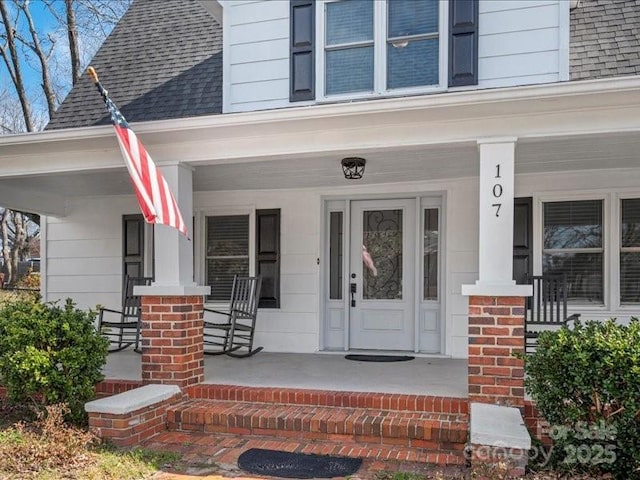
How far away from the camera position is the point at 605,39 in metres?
5.24

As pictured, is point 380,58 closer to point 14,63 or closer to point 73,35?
point 73,35

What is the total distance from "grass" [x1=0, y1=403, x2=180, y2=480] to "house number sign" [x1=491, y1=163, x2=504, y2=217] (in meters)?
2.80

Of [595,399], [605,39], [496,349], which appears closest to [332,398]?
[496,349]

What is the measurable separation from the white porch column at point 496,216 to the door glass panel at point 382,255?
2.30 m

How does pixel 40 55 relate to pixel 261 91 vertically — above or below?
above

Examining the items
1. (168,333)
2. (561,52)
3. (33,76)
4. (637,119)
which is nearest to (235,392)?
(168,333)

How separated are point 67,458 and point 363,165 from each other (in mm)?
3225

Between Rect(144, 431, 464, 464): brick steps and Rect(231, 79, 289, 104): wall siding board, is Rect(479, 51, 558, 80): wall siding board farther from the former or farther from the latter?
Rect(144, 431, 464, 464): brick steps

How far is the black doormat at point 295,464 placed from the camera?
3318 mm

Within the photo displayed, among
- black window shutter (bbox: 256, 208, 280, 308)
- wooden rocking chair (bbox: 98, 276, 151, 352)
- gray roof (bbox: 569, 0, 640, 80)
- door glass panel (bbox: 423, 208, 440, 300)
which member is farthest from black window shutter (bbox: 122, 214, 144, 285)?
gray roof (bbox: 569, 0, 640, 80)

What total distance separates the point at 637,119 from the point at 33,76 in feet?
56.6

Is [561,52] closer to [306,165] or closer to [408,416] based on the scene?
[306,165]

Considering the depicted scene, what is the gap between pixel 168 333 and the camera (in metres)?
4.40

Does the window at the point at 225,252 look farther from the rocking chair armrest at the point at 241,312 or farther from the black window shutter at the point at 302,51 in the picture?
the black window shutter at the point at 302,51
